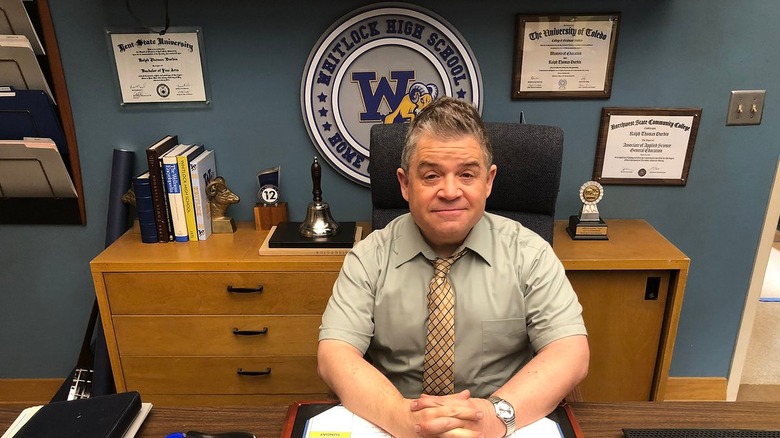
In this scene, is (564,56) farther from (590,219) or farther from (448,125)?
(448,125)

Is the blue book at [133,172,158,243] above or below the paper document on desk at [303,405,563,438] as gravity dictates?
above

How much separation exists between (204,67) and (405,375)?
4.32 ft

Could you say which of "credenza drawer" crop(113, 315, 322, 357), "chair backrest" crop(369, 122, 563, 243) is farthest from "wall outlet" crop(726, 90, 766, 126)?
"credenza drawer" crop(113, 315, 322, 357)

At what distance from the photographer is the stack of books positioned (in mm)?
1716

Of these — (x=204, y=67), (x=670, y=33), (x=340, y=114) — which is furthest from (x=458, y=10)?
(x=204, y=67)

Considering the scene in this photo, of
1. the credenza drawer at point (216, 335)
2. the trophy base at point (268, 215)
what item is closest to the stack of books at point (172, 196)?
the trophy base at point (268, 215)

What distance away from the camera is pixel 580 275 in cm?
168

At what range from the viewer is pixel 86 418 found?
84 cm

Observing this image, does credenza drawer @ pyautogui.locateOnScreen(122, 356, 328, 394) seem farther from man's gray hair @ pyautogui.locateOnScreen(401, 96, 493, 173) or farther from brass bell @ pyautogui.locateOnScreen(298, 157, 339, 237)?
man's gray hair @ pyautogui.locateOnScreen(401, 96, 493, 173)

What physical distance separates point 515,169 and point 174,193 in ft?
3.77


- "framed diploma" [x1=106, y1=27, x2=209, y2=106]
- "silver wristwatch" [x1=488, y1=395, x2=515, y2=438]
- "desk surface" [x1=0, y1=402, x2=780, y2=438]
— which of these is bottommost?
"desk surface" [x1=0, y1=402, x2=780, y2=438]

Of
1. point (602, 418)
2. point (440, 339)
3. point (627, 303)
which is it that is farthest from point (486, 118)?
point (602, 418)

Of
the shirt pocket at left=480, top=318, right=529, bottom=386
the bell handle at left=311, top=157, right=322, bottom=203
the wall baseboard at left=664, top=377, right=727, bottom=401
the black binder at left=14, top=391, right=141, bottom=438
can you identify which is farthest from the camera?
the wall baseboard at left=664, top=377, right=727, bottom=401

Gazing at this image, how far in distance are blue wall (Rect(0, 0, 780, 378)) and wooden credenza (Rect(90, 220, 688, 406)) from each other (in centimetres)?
29
